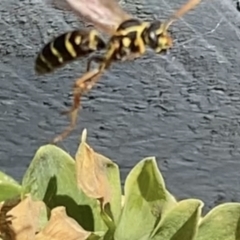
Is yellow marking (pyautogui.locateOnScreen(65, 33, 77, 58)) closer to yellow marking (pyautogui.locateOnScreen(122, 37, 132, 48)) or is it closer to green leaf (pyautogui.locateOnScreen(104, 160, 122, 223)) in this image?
yellow marking (pyautogui.locateOnScreen(122, 37, 132, 48))

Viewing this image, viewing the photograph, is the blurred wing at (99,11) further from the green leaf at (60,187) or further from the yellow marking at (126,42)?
the green leaf at (60,187)

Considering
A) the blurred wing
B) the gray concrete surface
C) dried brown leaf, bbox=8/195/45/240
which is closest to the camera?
dried brown leaf, bbox=8/195/45/240

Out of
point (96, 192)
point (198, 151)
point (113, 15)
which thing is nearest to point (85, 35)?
point (113, 15)

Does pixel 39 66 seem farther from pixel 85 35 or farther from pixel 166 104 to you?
pixel 166 104

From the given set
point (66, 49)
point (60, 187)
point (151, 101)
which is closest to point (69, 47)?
point (66, 49)

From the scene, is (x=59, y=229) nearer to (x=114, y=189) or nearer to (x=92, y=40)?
(x=114, y=189)

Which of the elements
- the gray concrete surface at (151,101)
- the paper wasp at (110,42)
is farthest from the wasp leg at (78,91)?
the gray concrete surface at (151,101)

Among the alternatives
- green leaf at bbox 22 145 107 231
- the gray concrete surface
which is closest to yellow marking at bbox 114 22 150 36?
green leaf at bbox 22 145 107 231
